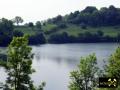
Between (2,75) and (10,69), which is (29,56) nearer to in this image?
(10,69)

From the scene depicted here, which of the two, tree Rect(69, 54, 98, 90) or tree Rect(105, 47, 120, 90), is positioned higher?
tree Rect(105, 47, 120, 90)

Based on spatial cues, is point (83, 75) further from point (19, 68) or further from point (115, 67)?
point (19, 68)

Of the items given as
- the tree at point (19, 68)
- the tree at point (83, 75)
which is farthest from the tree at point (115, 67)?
the tree at point (19, 68)

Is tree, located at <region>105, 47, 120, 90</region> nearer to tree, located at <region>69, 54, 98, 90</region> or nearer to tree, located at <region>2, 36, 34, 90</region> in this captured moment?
tree, located at <region>69, 54, 98, 90</region>

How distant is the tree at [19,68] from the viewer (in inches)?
1618

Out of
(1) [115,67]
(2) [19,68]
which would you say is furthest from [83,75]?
(2) [19,68]

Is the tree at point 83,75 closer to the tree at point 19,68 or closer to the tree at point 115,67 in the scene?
the tree at point 115,67

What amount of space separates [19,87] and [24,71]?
1.70 m

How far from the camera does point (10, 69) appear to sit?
4144cm

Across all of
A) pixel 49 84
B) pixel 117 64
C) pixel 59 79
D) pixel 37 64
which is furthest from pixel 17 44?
pixel 37 64

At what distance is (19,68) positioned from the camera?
135ft

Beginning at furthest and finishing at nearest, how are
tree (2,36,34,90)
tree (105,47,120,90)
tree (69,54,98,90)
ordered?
tree (69,54,98,90), tree (105,47,120,90), tree (2,36,34,90)

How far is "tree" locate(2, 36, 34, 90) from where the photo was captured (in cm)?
4109

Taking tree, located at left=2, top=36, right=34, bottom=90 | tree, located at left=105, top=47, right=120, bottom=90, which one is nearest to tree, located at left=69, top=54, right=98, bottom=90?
tree, located at left=105, top=47, right=120, bottom=90
